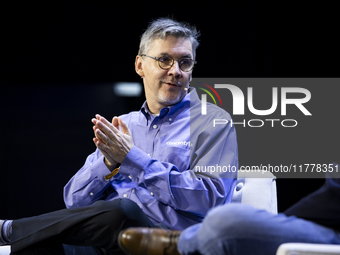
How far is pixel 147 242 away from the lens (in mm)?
1162

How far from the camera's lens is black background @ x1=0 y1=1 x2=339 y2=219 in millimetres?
3107

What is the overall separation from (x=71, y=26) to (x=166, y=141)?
1.90 meters

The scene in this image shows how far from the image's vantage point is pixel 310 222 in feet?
3.58

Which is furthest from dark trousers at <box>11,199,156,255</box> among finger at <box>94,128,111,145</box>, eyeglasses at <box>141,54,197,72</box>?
eyeglasses at <box>141,54,197,72</box>

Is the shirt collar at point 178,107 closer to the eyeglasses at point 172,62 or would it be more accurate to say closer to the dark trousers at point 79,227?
the eyeglasses at point 172,62

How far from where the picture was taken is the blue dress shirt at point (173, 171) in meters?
1.60

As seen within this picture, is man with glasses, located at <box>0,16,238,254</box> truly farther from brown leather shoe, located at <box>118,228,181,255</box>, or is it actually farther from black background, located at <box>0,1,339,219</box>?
black background, located at <box>0,1,339,219</box>

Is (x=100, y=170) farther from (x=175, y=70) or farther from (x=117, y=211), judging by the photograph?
(x=175, y=70)

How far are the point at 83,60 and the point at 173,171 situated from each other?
1981mm

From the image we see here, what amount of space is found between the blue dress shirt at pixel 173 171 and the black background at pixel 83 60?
1332 millimetres

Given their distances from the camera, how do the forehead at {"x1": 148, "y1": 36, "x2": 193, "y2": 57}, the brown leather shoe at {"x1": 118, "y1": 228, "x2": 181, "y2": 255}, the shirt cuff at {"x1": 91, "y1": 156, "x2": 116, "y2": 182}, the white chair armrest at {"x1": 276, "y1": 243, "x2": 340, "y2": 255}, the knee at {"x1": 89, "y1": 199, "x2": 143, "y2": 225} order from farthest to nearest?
the forehead at {"x1": 148, "y1": 36, "x2": 193, "y2": 57}, the shirt cuff at {"x1": 91, "y1": 156, "x2": 116, "y2": 182}, the knee at {"x1": 89, "y1": 199, "x2": 143, "y2": 225}, the brown leather shoe at {"x1": 118, "y1": 228, "x2": 181, "y2": 255}, the white chair armrest at {"x1": 276, "y1": 243, "x2": 340, "y2": 255}

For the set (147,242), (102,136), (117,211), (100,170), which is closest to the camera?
(147,242)

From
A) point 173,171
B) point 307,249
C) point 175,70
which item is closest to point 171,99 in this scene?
point 175,70

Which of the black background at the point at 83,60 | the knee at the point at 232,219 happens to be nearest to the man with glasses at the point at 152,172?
the knee at the point at 232,219
